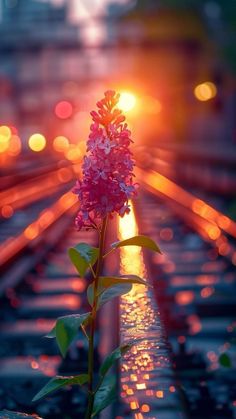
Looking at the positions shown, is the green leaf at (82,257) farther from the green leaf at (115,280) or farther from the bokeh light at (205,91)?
the bokeh light at (205,91)

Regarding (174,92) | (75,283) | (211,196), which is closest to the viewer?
(75,283)

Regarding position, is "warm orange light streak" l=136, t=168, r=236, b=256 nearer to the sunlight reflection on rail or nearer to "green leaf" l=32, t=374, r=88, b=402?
the sunlight reflection on rail

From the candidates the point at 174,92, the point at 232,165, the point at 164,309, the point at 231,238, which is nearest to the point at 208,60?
the point at 174,92

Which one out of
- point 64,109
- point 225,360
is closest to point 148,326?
point 225,360

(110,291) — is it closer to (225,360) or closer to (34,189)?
(225,360)

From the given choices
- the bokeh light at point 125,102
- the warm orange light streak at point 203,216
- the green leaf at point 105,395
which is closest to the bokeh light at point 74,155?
the bokeh light at point 125,102

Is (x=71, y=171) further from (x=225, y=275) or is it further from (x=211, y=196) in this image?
(x=225, y=275)
